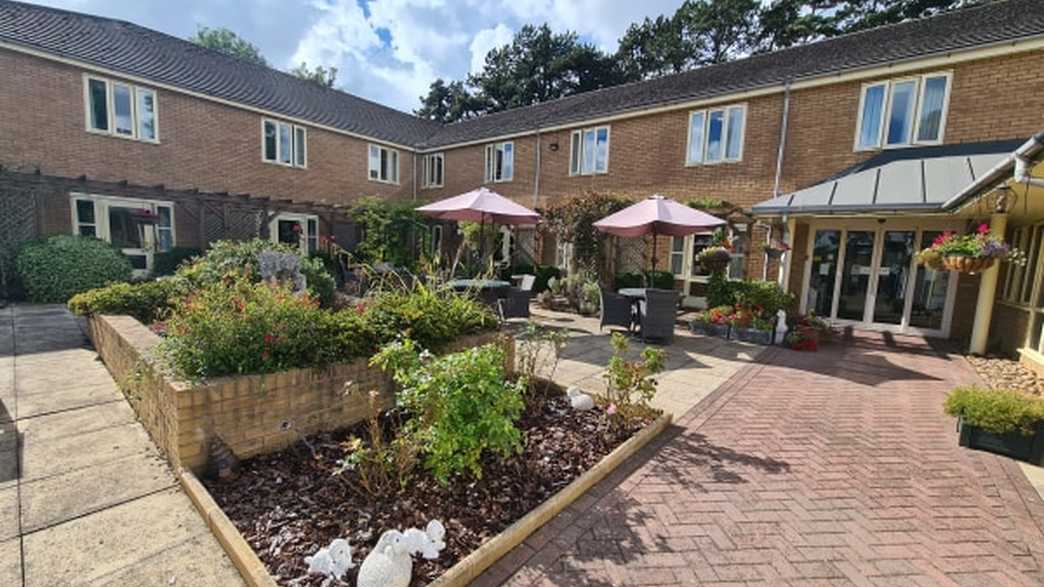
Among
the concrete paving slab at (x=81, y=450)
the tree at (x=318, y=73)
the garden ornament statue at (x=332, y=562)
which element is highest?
the tree at (x=318, y=73)

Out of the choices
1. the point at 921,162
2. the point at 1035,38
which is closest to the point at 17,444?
the point at 921,162

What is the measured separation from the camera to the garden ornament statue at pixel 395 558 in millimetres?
1993

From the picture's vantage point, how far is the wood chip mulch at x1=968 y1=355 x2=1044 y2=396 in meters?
5.81

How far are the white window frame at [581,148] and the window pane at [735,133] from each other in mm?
3626

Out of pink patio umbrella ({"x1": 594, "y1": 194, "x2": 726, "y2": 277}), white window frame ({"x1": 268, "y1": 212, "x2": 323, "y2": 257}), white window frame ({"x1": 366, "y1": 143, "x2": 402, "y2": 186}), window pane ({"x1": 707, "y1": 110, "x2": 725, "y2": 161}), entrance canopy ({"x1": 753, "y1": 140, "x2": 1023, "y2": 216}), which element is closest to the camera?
entrance canopy ({"x1": 753, "y1": 140, "x2": 1023, "y2": 216})

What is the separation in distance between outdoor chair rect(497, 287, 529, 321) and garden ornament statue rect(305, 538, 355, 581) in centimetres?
652

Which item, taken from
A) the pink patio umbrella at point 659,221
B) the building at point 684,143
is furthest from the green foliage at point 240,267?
the building at point 684,143

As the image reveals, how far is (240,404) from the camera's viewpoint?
3086 millimetres

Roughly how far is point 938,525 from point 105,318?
811cm

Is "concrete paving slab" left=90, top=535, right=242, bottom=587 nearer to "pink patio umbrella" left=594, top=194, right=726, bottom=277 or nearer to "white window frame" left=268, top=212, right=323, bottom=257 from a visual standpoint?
"pink patio umbrella" left=594, top=194, right=726, bottom=277

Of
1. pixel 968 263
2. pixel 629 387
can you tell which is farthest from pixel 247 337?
pixel 968 263

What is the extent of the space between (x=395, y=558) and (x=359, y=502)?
31.4 inches

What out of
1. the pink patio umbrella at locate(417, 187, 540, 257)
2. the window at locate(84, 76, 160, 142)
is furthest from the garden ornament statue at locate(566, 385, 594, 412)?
the window at locate(84, 76, 160, 142)

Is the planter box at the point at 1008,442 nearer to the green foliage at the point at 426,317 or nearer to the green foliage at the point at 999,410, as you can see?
the green foliage at the point at 999,410
